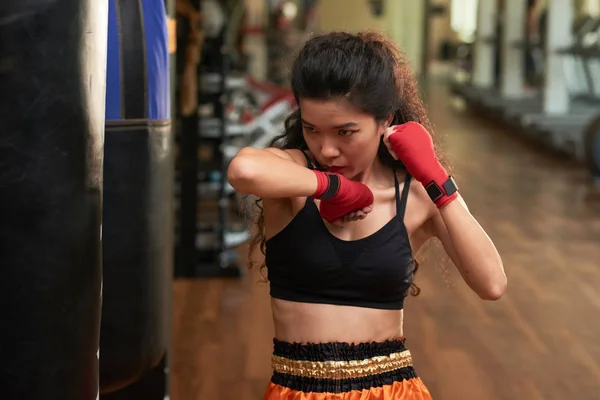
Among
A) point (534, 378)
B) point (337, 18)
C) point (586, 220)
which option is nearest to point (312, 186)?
point (534, 378)

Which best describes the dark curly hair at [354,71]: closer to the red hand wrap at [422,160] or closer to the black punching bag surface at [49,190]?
the red hand wrap at [422,160]

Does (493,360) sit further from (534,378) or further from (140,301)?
(140,301)

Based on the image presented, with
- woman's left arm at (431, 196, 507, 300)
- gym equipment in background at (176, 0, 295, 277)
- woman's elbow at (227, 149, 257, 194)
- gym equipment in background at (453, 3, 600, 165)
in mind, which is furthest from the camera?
gym equipment in background at (453, 3, 600, 165)

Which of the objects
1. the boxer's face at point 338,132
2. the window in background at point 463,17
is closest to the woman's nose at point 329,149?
the boxer's face at point 338,132

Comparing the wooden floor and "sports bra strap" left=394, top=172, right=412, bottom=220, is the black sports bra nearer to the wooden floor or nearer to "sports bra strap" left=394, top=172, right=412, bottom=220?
"sports bra strap" left=394, top=172, right=412, bottom=220

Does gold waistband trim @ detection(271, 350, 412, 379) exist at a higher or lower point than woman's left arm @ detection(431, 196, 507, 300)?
lower

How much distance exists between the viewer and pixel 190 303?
15.2 ft

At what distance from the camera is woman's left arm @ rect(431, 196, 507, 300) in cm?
171

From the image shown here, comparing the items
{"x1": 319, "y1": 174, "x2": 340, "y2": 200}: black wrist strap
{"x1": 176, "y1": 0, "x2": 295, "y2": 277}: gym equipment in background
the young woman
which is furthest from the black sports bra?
{"x1": 176, "y1": 0, "x2": 295, "y2": 277}: gym equipment in background

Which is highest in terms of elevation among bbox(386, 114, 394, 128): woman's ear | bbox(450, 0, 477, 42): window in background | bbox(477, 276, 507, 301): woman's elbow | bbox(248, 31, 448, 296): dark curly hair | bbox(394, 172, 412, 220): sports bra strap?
bbox(450, 0, 477, 42): window in background

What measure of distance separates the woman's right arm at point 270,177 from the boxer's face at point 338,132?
0.05 m

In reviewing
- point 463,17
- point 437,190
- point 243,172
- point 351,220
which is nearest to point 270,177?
point 243,172

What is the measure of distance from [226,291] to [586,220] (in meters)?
2.80

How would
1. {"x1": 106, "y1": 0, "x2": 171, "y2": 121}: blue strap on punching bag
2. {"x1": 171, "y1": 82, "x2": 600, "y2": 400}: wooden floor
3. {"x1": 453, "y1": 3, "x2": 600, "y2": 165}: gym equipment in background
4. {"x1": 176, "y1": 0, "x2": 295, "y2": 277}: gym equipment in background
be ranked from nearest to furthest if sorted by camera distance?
{"x1": 106, "y1": 0, "x2": 171, "y2": 121}: blue strap on punching bag < {"x1": 171, "y1": 82, "x2": 600, "y2": 400}: wooden floor < {"x1": 176, "y1": 0, "x2": 295, "y2": 277}: gym equipment in background < {"x1": 453, "y1": 3, "x2": 600, "y2": 165}: gym equipment in background
